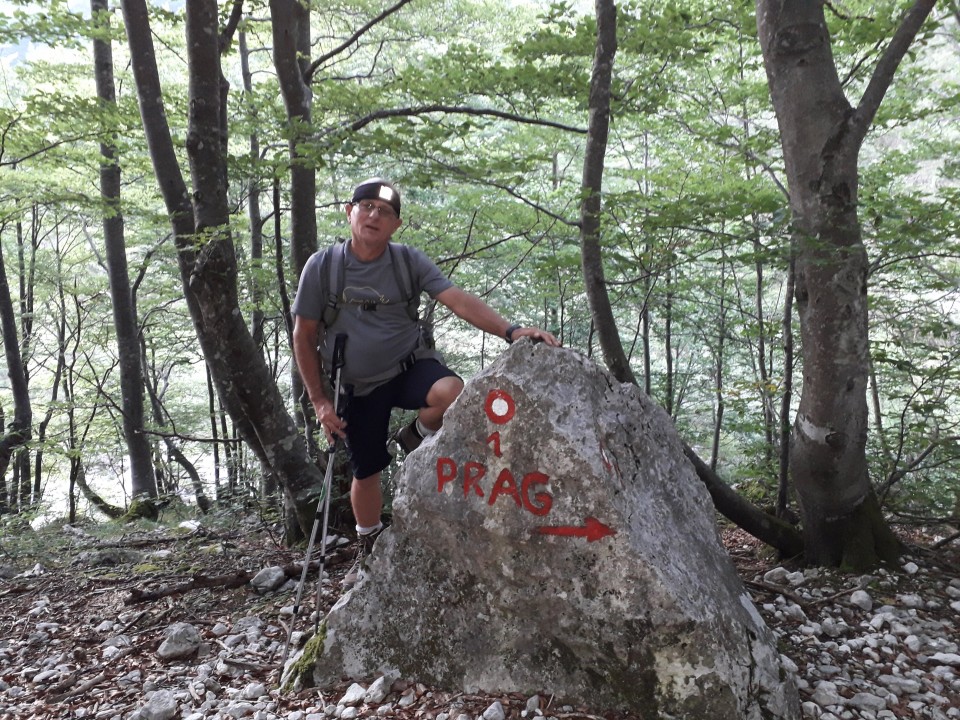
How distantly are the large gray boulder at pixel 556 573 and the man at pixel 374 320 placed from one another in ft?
1.68

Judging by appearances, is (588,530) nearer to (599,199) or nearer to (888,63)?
(599,199)

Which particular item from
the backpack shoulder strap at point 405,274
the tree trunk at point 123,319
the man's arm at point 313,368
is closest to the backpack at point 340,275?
the backpack shoulder strap at point 405,274

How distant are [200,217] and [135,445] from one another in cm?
768

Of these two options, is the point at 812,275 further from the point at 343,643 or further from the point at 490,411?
the point at 343,643

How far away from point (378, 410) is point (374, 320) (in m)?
0.60

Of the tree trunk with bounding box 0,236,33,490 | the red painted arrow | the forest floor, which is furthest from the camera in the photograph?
the tree trunk with bounding box 0,236,33,490

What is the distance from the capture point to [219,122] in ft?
17.7

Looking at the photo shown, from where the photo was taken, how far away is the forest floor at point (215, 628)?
125 inches

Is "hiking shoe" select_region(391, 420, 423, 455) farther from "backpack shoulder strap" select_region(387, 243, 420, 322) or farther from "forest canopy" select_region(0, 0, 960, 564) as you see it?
"forest canopy" select_region(0, 0, 960, 564)

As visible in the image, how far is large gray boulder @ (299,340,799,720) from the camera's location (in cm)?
283

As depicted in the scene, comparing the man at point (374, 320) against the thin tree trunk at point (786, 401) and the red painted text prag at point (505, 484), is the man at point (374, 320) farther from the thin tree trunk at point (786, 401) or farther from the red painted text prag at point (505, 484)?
the thin tree trunk at point (786, 401)

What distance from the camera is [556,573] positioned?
304cm

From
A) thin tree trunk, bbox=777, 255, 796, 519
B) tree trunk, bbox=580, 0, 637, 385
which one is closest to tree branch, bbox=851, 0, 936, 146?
thin tree trunk, bbox=777, 255, 796, 519

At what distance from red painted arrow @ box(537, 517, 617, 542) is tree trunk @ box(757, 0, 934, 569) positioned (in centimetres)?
244
